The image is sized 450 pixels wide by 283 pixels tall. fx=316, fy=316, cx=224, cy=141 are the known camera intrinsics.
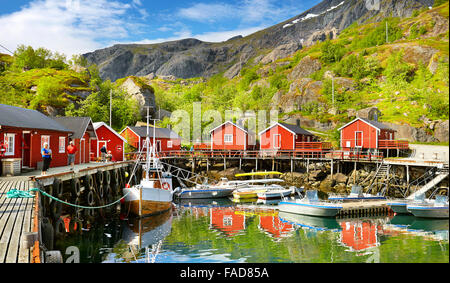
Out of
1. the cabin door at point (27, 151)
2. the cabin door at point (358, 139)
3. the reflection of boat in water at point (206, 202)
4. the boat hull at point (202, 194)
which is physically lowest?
the reflection of boat in water at point (206, 202)

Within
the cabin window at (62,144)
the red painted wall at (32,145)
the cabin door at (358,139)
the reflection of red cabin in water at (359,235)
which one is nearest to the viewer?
the reflection of red cabin in water at (359,235)

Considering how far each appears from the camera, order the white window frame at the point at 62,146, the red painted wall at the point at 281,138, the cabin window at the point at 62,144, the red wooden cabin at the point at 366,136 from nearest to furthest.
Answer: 1. the white window frame at the point at 62,146
2. the cabin window at the point at 62,144
3. the red wooden cabin at the point at 366,136
4. the red painted wall at the point at 281,138

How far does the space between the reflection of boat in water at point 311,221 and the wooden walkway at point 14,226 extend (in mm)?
15370

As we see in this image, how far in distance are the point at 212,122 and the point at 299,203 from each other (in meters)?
44.5

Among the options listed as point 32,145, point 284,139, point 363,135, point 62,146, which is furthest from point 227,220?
point 363,135

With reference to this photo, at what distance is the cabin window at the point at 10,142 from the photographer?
64.3 ft

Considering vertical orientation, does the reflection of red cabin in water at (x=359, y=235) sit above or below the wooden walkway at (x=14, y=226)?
below

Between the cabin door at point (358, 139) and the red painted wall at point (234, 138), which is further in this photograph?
the red painted wall at point (234, 138)

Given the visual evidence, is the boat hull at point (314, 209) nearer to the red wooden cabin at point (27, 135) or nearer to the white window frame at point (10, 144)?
the red wooden cabin at point (27, 135)

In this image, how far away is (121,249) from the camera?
1460 cm

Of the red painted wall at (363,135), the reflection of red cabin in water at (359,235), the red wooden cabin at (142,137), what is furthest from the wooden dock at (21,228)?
the red painted wall at (363,135)

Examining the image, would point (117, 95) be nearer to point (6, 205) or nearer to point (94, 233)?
point (94, 233)

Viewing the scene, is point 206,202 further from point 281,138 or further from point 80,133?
point 281,138

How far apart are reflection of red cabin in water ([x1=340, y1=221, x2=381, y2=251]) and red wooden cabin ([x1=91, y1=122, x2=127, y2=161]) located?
95.7ft
